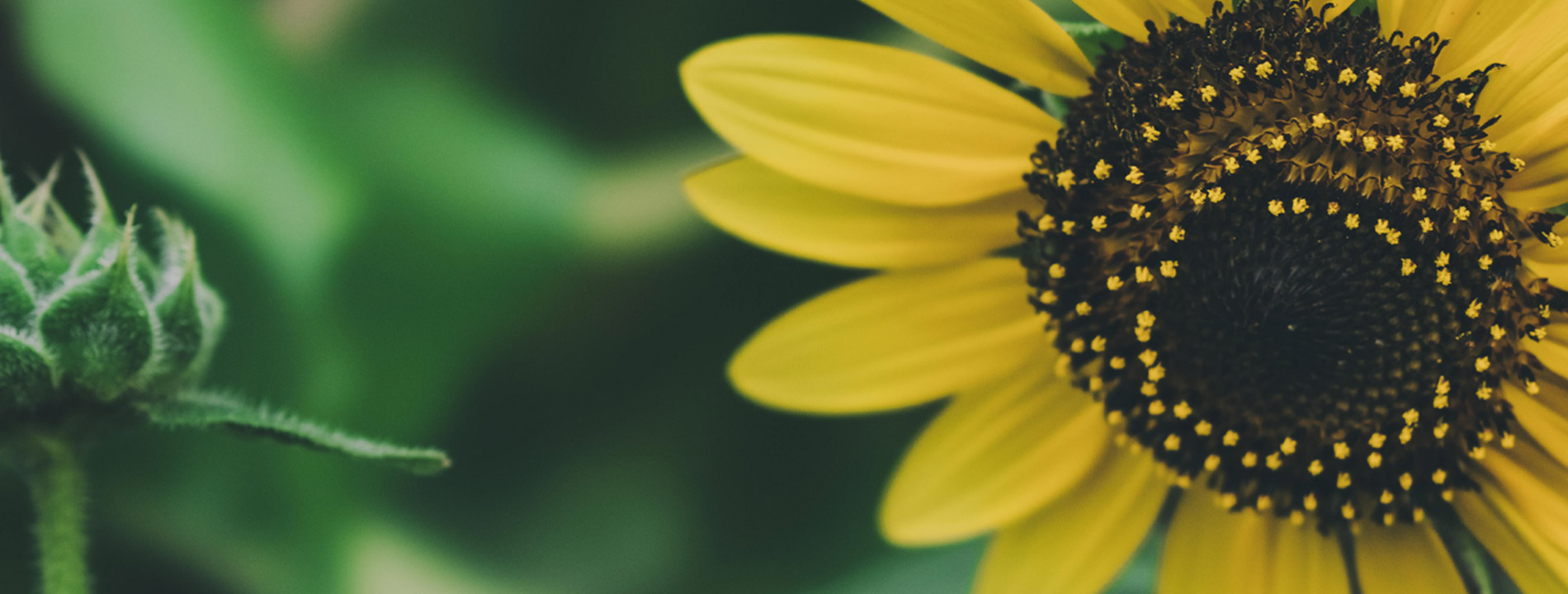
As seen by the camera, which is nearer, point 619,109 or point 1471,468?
point 1471,468

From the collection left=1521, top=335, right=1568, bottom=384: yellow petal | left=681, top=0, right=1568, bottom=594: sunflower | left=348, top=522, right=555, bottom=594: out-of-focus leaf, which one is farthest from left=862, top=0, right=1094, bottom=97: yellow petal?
left=348, top=522, right=555, bottom=594: out-of-focus leaf

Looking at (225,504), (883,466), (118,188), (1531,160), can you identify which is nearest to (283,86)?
(118,188)

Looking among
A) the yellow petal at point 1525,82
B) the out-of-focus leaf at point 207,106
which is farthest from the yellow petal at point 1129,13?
the out-of-focus leaf at point 207,106

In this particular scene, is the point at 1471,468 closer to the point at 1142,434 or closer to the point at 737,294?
the point at 1142,434

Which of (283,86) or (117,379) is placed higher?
(283,86)

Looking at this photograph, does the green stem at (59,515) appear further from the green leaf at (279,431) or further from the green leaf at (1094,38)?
the green leaf at (1094,38)

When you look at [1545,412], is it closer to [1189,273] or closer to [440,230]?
[1189,273]

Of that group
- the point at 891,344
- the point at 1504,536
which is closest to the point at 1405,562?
the point at 1504,536
